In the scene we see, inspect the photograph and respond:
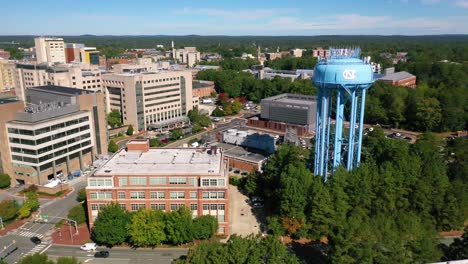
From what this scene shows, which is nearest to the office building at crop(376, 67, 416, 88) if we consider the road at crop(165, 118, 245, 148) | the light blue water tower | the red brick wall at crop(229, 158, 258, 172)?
the road at crop(165, 118, 245, 148)

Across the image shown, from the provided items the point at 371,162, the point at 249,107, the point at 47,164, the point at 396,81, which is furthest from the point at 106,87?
the point at 396,81

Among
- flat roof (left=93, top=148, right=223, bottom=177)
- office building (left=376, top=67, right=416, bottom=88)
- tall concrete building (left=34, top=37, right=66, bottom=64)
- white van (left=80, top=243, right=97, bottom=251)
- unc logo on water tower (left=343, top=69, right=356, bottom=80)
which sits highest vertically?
tall concrete building (left=34, top=37, right=66, bottom=64)

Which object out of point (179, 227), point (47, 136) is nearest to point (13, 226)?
point (47, 136)

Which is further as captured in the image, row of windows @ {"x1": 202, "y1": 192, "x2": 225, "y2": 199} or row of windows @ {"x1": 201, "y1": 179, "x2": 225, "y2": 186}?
row of windows @ {"x1": 202, "y1": 192, "x2": 225, "y2": 199}

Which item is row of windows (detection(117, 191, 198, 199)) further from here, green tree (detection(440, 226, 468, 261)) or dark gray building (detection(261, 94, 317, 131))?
dark gray building (detection(261, 94, 317, 131))

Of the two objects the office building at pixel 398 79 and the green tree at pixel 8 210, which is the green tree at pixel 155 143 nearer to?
the green tree at pixel 8 210

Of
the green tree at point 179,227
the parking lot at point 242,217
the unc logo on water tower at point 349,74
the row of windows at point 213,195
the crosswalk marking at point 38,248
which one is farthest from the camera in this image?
the parking lot at point 242,217

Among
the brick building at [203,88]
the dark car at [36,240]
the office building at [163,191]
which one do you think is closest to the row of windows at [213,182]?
the office building at [163,191]
